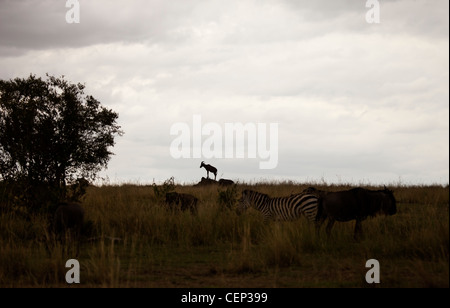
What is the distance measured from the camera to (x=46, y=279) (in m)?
9.03

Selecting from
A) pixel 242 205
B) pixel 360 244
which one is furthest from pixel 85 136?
pixel 360 244

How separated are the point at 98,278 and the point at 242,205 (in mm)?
8765

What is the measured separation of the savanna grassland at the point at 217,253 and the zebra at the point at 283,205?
0.44 m

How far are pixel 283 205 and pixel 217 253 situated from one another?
4.37 metres

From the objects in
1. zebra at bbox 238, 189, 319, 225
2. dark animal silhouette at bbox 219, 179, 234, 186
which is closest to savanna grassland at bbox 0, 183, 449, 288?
zebra at bbox 238, 189, 319, 225

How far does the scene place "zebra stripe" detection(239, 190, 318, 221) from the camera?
48.1ft

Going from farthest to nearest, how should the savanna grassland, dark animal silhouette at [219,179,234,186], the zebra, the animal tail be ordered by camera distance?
dark animal silhouette at [219,179,234,186], the zebra, the animal tail, the savanna grassland

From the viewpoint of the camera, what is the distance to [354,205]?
1203 centimetres

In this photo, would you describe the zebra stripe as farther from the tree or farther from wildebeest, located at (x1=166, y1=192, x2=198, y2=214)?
the tree

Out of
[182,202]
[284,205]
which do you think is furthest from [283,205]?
[182,202]

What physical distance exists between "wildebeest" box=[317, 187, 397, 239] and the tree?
7.75m

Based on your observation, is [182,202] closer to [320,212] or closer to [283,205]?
[283,205]

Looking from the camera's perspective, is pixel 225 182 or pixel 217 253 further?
pixel 225 182
